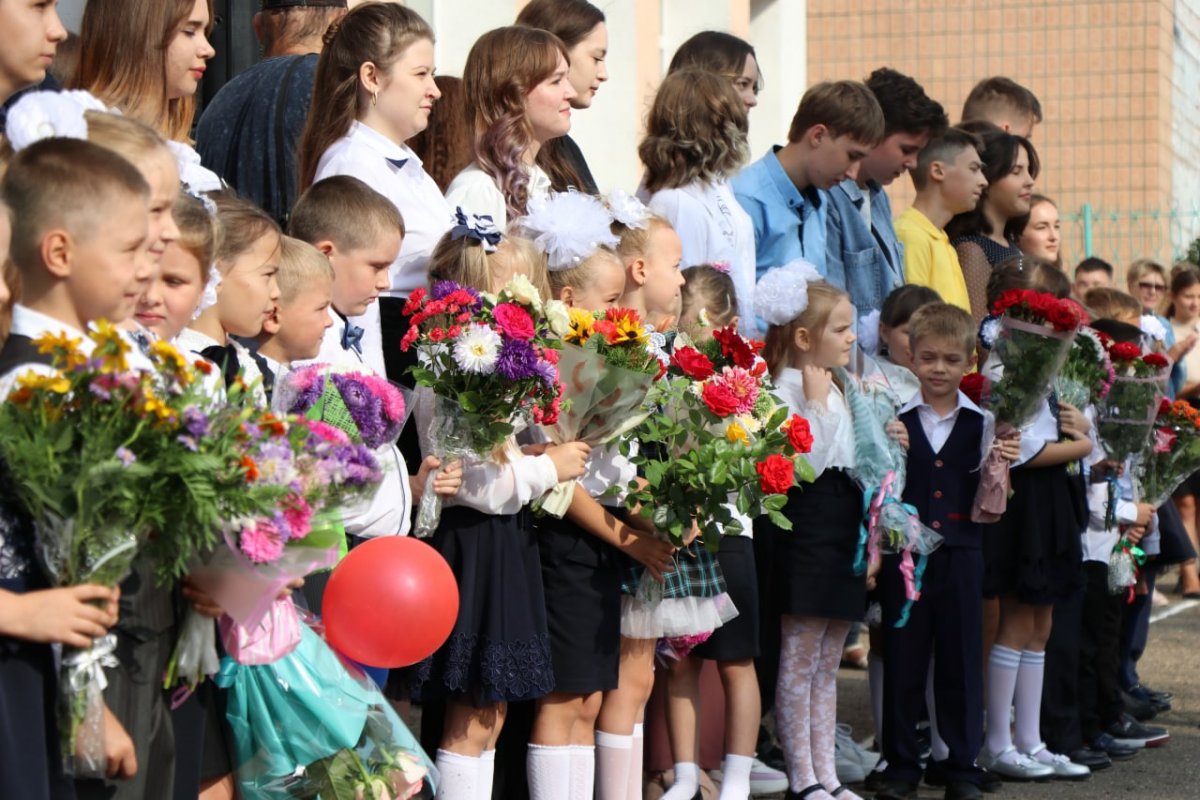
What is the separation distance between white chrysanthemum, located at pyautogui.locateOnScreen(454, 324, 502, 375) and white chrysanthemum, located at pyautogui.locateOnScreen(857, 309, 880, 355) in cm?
308

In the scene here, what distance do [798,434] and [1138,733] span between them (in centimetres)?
351

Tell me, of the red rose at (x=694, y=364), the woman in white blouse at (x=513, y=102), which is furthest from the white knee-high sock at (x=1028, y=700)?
the woman in white blouse at (x=513, y=102)

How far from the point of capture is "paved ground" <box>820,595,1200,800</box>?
278 inches

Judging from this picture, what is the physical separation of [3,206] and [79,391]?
16.2 inches

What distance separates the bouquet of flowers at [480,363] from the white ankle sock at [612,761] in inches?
41.2

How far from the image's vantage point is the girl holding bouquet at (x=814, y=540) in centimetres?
641

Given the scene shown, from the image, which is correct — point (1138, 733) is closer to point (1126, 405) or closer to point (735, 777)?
point (1126, 405)

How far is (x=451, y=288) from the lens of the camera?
187 inches

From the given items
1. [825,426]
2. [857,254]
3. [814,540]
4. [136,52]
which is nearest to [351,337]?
[136,52]

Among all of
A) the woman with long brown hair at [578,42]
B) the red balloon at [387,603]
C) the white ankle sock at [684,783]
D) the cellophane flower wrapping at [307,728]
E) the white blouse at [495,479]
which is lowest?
the white ankle sock at [684,783]

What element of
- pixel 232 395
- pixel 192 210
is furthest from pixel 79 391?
pixel 192 210

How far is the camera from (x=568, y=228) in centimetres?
541

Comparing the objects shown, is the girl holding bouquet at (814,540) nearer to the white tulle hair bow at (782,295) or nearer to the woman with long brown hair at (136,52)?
the white tulle hair bow at (782,295)

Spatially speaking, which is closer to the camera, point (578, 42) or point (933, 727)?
point (578, 42)
